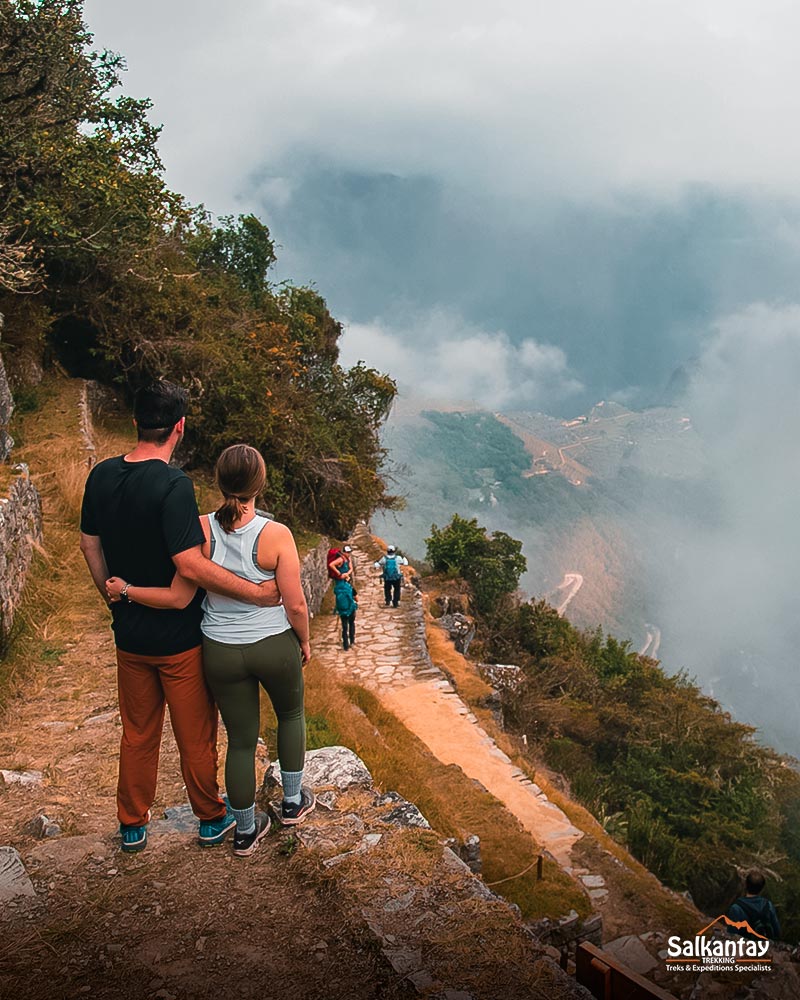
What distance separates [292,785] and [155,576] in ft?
4.99

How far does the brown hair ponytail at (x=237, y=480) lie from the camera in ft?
10.7

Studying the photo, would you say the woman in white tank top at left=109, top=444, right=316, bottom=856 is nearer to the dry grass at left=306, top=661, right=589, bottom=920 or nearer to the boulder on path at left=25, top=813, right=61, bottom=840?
the boulder on path at left=25, top=813, right=61, bottom=840

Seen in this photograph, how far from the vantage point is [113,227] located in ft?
43.4

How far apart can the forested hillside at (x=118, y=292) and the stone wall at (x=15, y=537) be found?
12.0 ft

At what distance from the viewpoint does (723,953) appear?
16.4 feet

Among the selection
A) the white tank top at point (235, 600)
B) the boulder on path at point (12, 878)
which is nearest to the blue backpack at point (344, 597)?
the boulder on path at point (12, 878)

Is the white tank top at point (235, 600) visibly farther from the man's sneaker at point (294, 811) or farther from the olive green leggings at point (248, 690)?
the man's sneaker at point (294, 811)

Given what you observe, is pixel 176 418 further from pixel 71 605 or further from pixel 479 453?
pixel 479 453

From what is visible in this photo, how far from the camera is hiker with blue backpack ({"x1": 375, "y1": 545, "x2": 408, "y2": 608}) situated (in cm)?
1480

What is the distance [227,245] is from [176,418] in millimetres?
22307

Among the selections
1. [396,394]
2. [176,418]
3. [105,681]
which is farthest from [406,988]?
[396,394]

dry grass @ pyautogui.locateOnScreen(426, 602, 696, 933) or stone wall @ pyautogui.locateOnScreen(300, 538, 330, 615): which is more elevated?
stone wall @ pyautogui.locateOnScreen(300, 538, 330, 615)

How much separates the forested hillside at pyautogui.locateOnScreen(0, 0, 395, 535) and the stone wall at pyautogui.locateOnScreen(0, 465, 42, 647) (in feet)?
12.0

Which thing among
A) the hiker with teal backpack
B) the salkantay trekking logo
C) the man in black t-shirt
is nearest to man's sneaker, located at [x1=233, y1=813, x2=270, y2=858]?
the man in black t-shirt
